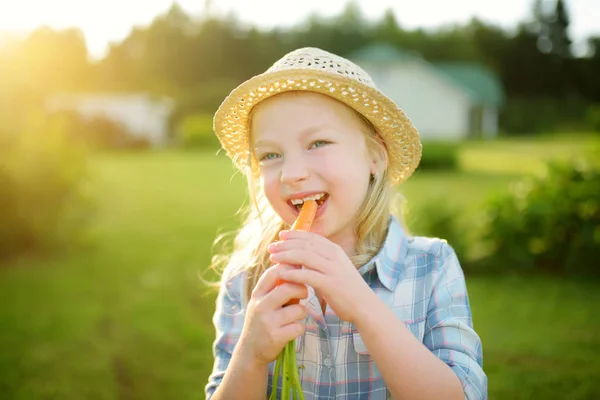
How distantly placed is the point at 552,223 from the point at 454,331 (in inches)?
212

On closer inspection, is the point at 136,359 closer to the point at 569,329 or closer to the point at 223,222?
the point at 569,329

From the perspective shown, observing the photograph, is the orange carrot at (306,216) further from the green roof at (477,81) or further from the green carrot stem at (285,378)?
the green roof at (477,81)

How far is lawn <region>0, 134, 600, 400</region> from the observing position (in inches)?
171

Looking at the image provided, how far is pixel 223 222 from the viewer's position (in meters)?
10.1

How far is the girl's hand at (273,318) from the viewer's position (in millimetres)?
1720

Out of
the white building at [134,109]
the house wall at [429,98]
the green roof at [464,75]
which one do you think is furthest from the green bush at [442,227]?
the green roof at [464,75]

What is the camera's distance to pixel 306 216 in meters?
1.97

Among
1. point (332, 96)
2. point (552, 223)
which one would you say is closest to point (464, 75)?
point (552, 223)

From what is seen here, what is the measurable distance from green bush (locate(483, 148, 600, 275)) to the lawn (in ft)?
1.18

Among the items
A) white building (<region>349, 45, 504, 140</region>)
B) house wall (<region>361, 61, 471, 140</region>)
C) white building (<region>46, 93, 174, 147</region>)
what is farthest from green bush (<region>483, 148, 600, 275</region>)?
house wall (<region>361, 61, 471, 140</region>)

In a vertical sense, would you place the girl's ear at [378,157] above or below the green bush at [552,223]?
below

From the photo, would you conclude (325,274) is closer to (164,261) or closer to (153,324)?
(153,324)

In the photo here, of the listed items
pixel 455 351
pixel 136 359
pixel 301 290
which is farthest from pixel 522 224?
pixel 301 290

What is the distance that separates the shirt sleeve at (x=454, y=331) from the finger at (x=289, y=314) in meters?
0.55
